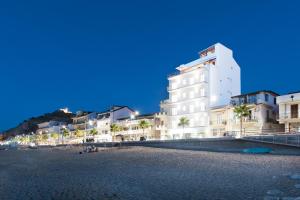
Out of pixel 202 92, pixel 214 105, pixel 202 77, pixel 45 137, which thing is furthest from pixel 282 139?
pixel 45 137

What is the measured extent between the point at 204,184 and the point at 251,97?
4487cm

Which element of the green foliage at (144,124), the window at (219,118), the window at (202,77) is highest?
the window at (202,77)

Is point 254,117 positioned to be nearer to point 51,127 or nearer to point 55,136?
point 55,136

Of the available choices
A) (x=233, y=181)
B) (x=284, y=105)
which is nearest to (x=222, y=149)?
(x=284, y=105)

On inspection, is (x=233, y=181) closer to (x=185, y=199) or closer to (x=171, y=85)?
(x=185, y=199)

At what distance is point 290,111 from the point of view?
51.5 metres

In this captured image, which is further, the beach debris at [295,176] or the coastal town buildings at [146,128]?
the coastal town buildings at [146,128]

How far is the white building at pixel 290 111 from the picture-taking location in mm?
50500

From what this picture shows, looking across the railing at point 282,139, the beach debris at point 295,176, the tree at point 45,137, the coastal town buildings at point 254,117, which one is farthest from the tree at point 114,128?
the beach debris at point 295,176

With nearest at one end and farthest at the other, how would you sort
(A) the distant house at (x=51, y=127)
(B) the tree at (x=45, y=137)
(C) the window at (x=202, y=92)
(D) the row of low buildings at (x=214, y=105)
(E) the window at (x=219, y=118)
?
(D) the row of low buildings at (x=214, y=105)
(E) the window at (x=219, y=118)
(C) the window at (x=202, y=92)
(B) the tree at (x=45, y=137)
(A) the distant house at (x=51, y=127)

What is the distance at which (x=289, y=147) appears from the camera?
116 ft

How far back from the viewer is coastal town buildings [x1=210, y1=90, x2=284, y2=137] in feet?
183

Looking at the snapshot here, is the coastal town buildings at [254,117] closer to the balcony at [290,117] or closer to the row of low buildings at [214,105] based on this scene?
the row of low buildings at [214,105]

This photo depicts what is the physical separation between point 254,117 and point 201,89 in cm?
1476
